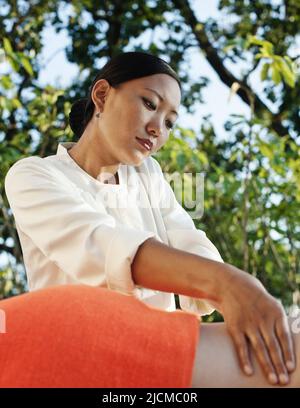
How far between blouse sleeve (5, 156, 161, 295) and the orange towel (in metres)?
0.16

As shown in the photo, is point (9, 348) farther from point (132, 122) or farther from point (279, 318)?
point (132, 122)

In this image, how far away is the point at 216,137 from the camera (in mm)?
5562

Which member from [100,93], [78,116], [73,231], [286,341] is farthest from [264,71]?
[286,341]

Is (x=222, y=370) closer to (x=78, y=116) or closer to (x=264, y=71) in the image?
(x=78, y=116)

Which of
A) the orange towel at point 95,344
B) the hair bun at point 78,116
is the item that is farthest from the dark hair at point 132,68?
the orange towel at point 95,344

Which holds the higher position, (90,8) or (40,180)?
(90,8)

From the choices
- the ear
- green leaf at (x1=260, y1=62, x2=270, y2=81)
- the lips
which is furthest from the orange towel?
green leaf at (x1=260, y1=62, x2=270, y2=81)

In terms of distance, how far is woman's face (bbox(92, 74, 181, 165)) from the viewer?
141 cm

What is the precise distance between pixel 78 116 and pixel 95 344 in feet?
3.64

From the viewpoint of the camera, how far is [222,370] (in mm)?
750

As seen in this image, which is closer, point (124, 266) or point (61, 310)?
point (61, 310)

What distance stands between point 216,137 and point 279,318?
191 inches

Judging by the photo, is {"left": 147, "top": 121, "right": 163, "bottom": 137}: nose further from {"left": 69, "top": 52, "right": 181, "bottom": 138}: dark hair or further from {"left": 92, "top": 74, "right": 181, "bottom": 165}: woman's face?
{"left": 69, "top": 52, "right": 181, "bottom": 138}: dark hair
